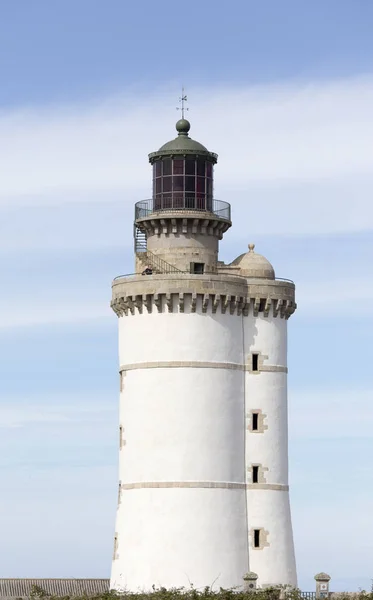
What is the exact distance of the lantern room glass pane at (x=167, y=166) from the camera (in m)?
79.6

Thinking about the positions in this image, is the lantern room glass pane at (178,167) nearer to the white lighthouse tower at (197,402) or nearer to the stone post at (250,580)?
the white lighthouse tower at (197,402)

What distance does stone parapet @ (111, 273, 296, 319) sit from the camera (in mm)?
76500

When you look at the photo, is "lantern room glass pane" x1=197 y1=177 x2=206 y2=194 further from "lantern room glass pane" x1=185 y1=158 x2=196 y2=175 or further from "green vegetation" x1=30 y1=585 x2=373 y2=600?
"green vegetation" x1=30 y1=585 x2=373 y2=600

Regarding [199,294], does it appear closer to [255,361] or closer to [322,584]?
[255,361]

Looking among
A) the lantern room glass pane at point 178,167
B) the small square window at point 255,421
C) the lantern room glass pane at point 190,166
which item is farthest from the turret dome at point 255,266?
the small square window at point 255,421

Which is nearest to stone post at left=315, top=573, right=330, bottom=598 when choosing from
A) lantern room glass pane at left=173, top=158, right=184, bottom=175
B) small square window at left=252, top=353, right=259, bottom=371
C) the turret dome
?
small square window at left=252, top=353, right=259, bottom=371

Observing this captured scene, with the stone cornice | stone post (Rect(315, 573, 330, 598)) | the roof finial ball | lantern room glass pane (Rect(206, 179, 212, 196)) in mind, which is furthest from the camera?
the roof finial ball

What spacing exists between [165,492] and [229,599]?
1057 centimetres

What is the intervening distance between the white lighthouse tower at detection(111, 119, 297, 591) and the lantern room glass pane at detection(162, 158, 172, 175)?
0.05 m

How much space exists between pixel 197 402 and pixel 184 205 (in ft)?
32.5

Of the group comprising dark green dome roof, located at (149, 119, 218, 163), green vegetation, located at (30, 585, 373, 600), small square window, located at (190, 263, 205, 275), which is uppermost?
dark green dome roof, located at (149, 119, 218, 163)

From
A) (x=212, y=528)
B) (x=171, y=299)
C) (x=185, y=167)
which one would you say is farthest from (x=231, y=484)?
→ (x=185, y=167)

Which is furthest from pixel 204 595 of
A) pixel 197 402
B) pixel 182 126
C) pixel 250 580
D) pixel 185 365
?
pixel 182 126

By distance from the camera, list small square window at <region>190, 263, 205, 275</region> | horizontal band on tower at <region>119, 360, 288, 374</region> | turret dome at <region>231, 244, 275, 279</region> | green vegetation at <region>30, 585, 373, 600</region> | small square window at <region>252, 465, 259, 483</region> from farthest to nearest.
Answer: turret dome at <region>231, 244, 275, 279</region> < small square window at <region>190, 263, 205, 275</region> < small square window at <region>252, 465, 259, 483</region> < horizontal band on tower at <region>119, 360, 288, 374</region> < green vegetation at <region>30, 585, 373, 600</region>
